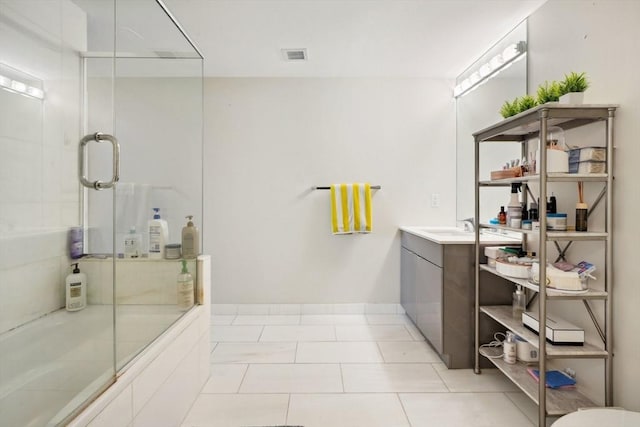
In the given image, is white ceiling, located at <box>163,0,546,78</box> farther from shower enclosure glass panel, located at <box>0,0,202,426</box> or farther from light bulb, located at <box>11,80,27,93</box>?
light bulb, located at <box>11,80,27,93</box>

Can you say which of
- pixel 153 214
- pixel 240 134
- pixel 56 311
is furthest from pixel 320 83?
pixel 56 311

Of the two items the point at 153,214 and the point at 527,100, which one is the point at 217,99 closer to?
the point at 153,214

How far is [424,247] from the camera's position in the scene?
254cm

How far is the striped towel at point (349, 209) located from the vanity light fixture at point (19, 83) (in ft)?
6.80

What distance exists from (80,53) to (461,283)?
93.5 inches

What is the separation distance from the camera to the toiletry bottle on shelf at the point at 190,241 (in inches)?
77.1

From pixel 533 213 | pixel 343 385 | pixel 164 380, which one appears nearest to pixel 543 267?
pixel 533 213

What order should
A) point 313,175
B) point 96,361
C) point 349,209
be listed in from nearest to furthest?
point 96,361 < point 349,209 < point 313,175

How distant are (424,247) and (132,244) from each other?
1.86 m

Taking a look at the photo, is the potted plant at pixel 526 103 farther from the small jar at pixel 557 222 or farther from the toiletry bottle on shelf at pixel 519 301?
the toiletry bottle on shelf at pixel 519 301

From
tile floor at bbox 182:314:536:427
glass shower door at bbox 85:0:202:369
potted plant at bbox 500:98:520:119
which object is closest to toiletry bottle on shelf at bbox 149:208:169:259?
glass shower door at bbox 85:0:202:369

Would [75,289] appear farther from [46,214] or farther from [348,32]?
[348,32]

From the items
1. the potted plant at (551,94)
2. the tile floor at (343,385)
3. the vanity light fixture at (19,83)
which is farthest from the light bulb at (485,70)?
the vanity light fixture at (19,83)

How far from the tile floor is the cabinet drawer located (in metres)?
0.65
